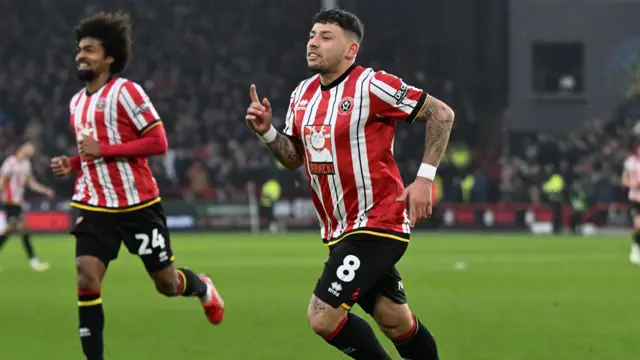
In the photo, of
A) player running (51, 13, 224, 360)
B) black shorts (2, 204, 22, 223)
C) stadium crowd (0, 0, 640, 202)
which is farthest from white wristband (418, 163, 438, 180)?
stadium crowd (0, 0, 640, 202)

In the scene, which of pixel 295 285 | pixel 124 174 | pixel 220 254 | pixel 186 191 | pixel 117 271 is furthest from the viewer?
pixel 186 191

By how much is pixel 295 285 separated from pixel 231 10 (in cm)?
2591

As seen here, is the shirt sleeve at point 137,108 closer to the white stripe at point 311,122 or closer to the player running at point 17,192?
the white stripe at point 311,122

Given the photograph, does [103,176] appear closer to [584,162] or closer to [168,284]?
[168,284]

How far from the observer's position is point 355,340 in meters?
6.50

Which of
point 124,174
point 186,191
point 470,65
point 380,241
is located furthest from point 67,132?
point 380,241

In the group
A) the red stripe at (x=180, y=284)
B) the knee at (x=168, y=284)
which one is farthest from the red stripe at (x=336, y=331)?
the red stripe at (x=180, y=284)

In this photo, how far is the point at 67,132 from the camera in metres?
35.8

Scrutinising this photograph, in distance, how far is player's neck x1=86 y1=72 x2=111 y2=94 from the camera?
8.51 metres

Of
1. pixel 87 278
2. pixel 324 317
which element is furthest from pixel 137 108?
pixel 324 317

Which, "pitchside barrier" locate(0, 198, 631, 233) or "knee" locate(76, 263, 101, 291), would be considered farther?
"pitchside barrier" locate(0, 198, 631, 233)

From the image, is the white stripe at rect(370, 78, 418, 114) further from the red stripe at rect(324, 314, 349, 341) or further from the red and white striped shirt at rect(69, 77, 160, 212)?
the red and white striped shirt at rect(69, 77, 160, 212)

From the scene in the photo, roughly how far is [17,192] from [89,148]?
11727mm

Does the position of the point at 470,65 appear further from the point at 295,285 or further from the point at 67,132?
the point at 295,285
